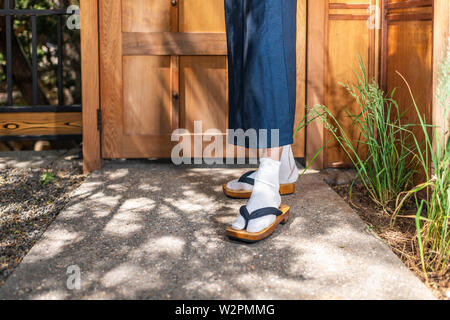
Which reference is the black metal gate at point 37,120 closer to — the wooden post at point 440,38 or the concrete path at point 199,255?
the concrete path at point 199,255

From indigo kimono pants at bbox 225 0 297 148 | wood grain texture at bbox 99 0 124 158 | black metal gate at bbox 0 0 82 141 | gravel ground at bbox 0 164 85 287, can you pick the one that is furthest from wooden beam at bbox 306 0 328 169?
black metal gate at bbox 0 0 82 141

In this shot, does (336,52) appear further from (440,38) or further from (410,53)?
(440,38)

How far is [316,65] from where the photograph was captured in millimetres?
2908

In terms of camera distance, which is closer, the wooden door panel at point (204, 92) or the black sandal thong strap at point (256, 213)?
the black sandal thong strap at point (256, 213)

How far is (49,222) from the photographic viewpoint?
7.13 ft

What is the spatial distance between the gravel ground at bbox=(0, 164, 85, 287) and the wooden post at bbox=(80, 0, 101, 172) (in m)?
0.14

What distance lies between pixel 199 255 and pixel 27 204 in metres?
1.07

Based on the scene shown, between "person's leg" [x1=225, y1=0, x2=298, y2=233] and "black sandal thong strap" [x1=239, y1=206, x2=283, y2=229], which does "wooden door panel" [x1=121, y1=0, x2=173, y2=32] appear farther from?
"black sandal thong strap" [x1=239, y1=206, x2=283, y2=229]

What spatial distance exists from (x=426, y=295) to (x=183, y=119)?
6.11 feet

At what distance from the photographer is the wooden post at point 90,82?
286 cm

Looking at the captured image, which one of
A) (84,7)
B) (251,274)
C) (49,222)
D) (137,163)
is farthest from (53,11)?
(251,274)

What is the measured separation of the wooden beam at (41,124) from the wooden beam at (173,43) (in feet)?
2.22

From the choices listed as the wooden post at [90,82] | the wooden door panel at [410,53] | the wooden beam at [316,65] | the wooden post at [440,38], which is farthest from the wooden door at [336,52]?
the wooden post at [90,82]

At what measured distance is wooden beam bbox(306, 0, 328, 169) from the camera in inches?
113
